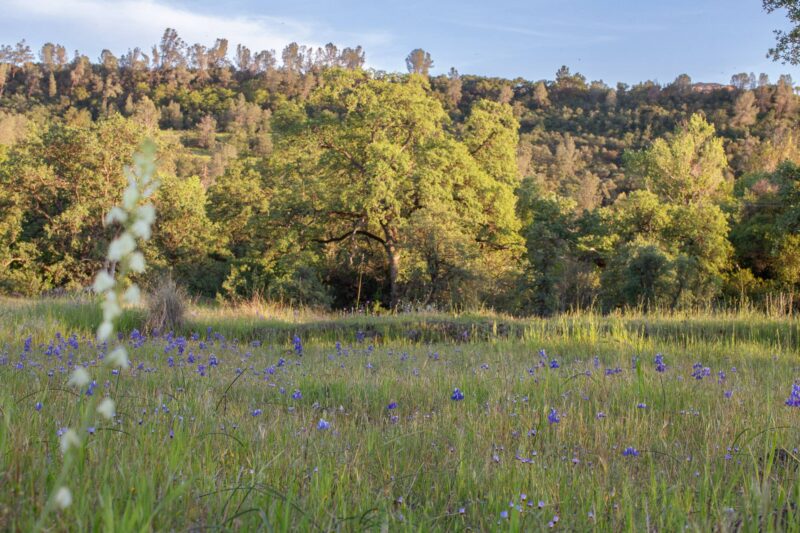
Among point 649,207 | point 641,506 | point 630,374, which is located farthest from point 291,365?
point 649,207

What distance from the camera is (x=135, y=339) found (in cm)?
740

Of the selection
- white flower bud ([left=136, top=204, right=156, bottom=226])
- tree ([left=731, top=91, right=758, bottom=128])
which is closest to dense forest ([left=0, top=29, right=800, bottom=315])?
white flower bud ([left=136, top=204, right=156, bottom=226])

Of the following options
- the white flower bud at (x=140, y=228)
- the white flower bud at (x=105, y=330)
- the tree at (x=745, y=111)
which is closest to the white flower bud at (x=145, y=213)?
the white flower bud at (x=140, y=228)

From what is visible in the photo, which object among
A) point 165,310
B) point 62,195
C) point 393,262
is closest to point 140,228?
point 165,310

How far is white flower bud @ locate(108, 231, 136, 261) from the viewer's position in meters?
0.77

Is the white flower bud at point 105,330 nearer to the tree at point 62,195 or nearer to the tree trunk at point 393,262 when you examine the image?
the tree trunk at point 393,262

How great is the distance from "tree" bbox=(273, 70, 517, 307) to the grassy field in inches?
752

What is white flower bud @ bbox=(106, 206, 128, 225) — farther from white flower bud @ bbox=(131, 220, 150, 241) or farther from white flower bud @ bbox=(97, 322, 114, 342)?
white flower bud @ bbox=(97, 322, 114, 342)

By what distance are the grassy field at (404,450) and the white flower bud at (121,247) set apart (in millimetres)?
255

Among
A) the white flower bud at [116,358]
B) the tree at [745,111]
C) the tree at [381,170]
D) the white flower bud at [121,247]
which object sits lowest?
the white flower bud at [116,358]

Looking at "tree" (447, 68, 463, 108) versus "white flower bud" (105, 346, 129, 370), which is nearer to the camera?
"white flower bud" (105, 346, 129, 370)

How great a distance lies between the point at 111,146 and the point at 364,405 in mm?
30972

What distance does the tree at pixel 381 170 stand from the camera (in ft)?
80.7

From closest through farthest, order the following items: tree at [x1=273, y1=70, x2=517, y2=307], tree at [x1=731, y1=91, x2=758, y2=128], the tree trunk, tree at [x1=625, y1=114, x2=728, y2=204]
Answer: tree at [x1=273, y1=70, x2=517, y2=307] < the tree trunk < tree at [x1=625, y1=114, x2=728, y2=204] < tree at [x1=731, y1=91, x2=758, y2=128]
